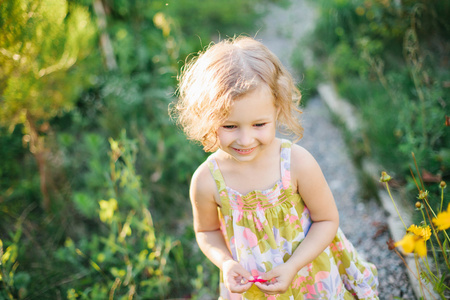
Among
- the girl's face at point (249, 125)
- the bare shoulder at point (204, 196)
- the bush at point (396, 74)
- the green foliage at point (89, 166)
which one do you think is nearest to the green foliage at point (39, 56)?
the green foliage at point (89, 166)

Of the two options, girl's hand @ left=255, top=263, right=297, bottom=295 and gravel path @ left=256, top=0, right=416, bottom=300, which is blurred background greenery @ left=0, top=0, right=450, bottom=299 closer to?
gravel path @ left=256, top=0, right=416, bottom=300

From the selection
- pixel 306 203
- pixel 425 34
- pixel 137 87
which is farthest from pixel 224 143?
pixel 425 34

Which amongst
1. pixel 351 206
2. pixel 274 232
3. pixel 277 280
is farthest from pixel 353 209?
pixel 277 280

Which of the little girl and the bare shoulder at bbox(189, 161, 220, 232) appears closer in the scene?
the little girl

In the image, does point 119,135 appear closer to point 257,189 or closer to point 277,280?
point 257,189

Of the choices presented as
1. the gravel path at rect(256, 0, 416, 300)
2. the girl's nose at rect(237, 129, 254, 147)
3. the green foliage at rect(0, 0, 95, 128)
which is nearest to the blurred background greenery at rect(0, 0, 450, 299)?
the green foliage at rect(0, 0, 95, 128)

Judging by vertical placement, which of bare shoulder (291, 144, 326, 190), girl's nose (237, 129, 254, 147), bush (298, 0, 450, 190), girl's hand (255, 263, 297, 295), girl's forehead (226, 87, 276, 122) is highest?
bush (298, 0, 450, 190)

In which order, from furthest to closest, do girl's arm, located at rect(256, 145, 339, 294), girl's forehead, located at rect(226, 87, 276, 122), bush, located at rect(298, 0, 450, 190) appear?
bush, located at rect(298, 0, 450, 190) < girl's arm, located at rect(256, 145, 339, 294) < girl's forehead, located at rect(226, 87, 276, 122)

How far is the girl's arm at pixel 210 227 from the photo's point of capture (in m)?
1.41

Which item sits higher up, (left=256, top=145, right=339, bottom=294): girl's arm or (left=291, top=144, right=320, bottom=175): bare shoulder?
(left=291, top=144, right=320, bottom=175): bare shoulder

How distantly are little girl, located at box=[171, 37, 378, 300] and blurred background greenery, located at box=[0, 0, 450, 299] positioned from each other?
522 mm

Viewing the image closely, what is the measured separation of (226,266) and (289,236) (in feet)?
0.90

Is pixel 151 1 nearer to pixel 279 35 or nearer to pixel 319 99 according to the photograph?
pixel 319 99

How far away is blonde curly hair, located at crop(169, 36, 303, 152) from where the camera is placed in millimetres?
1313
